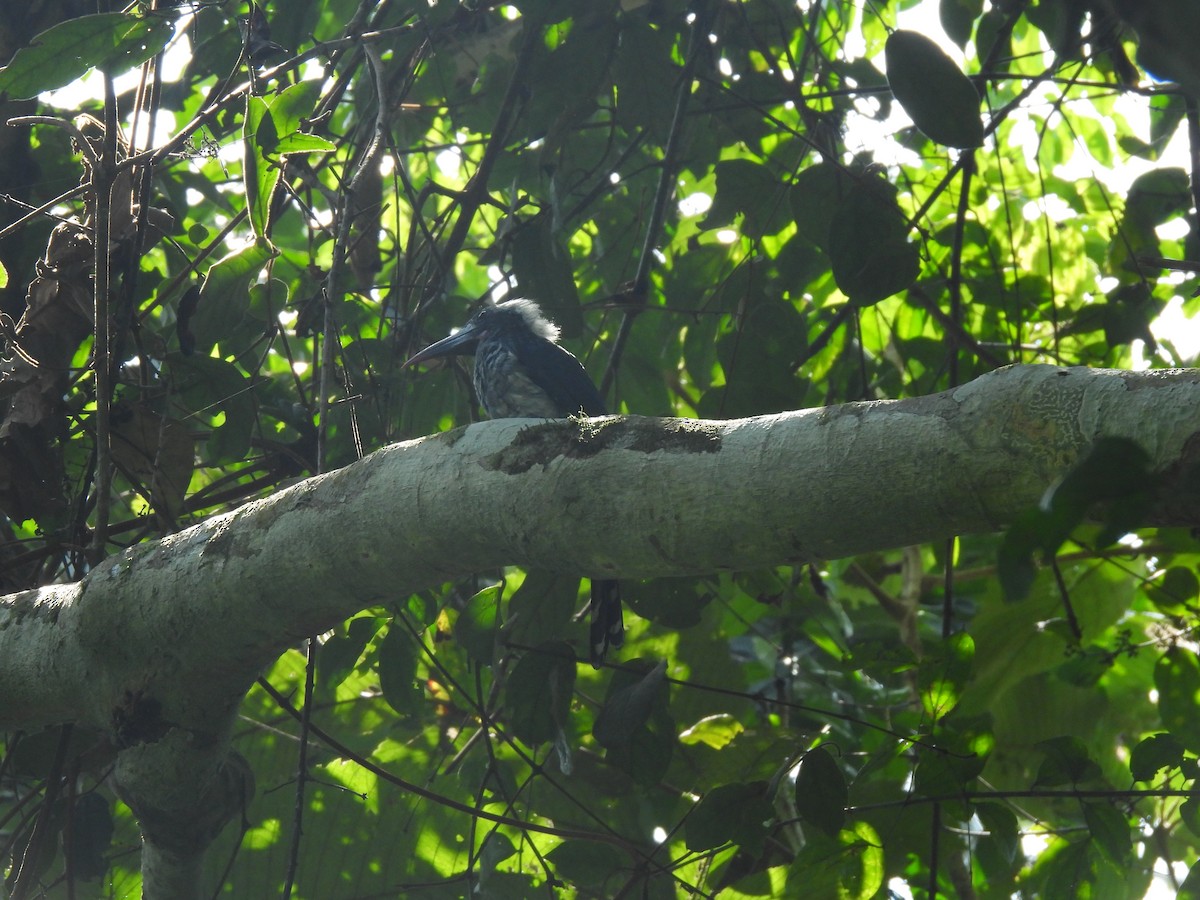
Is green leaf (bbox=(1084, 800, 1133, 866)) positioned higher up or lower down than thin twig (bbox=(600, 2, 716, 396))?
lower down

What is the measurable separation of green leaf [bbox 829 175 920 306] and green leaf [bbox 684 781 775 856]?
1030 mm

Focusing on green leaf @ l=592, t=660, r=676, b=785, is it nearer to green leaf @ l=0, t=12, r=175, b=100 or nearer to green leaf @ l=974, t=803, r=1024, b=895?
green leaf @ l=974, t=803, r=1024, b=895

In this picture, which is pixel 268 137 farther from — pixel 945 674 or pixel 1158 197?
pixel 1158 197

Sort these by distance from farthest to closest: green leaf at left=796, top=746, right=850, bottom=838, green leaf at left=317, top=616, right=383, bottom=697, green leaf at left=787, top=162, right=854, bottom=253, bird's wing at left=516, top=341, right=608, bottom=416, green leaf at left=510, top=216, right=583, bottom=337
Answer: bird's wing at left=516, top=341, right=608, bottom=416
green leaf at left=510, top=216, right=583, bottom=337
green leaf at left=787, top=162, right=854, bottom=253
green leaf at left=317, top=616, right=383, bottom=697
green leaf at left=796, top=746, right=850, bottom=838

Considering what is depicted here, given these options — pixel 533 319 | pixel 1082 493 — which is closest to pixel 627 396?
pixel 533 319

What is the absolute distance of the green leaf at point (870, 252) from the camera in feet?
7.14

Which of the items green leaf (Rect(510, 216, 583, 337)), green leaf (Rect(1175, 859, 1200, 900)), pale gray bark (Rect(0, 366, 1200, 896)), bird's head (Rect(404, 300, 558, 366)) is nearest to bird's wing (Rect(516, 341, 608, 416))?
bird's head (Rect(404, 300, 558, 366))

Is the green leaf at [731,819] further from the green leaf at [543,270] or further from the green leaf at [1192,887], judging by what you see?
Result: the green leaf at [543,270]

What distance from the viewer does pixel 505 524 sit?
4.88 feet

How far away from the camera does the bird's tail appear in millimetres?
2619

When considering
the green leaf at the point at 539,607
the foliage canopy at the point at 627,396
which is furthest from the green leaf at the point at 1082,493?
the green leaf at the point at 539,607

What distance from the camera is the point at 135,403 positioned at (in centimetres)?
239

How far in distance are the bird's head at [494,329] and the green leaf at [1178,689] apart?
1888 mm

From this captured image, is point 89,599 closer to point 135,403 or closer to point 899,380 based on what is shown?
point 135,403
